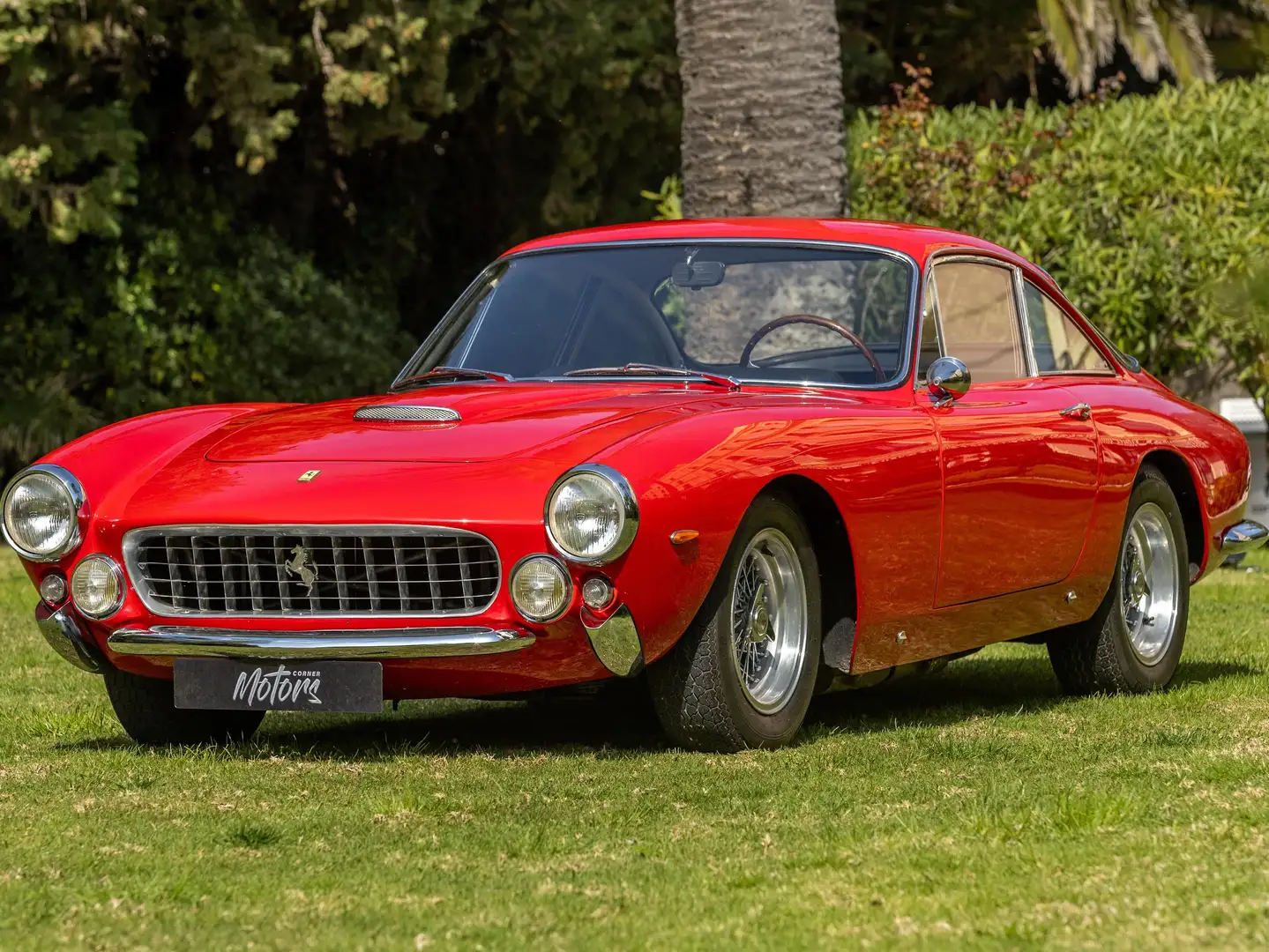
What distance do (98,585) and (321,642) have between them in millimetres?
735

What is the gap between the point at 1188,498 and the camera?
8094 millimetres

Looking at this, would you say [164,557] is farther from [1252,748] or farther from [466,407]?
[1252,748]

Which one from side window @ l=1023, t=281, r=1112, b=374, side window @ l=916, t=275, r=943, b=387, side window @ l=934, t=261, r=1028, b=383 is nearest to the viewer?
side window @ l=916, t=275, r=943, b=387

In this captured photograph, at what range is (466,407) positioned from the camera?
6.33m

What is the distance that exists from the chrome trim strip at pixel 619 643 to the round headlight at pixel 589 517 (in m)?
0.16

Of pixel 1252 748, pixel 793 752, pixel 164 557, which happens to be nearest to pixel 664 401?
pixel 793 752

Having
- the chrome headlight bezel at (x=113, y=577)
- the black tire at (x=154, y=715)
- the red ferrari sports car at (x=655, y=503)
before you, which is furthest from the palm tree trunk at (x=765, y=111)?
the chrome headlight bezel at (x=113, y=577)

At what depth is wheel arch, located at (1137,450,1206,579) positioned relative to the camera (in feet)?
26.1

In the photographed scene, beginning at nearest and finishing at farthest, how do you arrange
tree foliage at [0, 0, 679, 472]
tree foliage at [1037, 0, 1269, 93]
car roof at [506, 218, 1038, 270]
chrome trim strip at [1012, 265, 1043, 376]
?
car roof at [506, 218, 1038, 270]
chrome trim strip at [1012, 265, 1043, 376]
tree foliage at [0, 0, 679, 472]
tree foliage at [1037, 0, 1269, 93]

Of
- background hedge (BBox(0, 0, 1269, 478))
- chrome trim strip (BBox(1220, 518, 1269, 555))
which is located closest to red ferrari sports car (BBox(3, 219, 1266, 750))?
chrome trim strip (BBox(1220, 518, 1269, 555))

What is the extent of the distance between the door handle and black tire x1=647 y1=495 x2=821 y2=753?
5.30ft

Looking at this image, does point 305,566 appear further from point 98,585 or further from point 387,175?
point 387,175

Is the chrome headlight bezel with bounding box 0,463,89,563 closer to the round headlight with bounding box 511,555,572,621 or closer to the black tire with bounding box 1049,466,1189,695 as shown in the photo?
the round headlight with bounding box 511,555,572,621

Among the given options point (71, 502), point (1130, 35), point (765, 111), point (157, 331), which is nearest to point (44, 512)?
point (71, 502)
